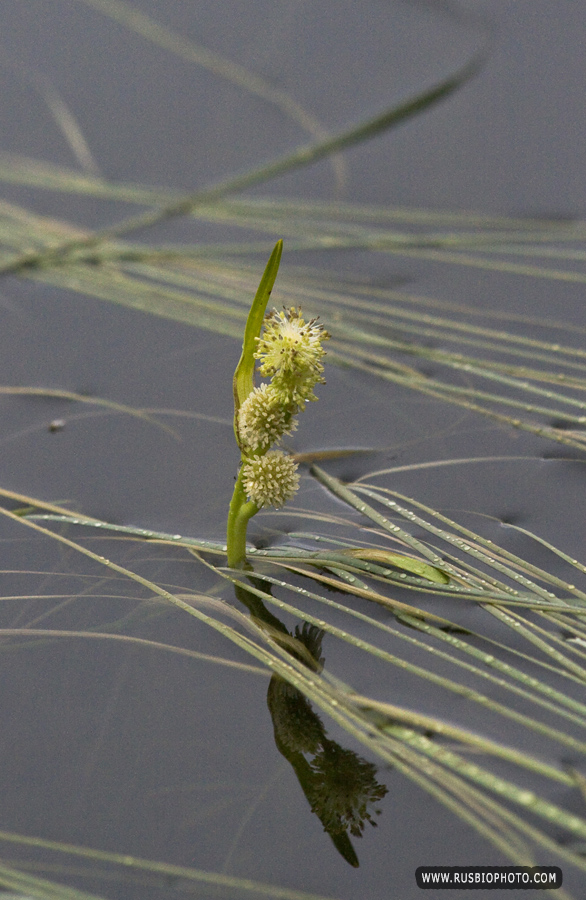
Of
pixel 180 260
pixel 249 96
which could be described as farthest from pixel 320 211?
pixel 249 96

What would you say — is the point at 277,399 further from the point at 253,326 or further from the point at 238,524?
the point at 238,524

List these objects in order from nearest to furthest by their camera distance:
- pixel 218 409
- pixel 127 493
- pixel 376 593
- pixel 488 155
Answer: pixel 376 593 → pixel 127 493 → pixel 218 409 → pixel 488 155

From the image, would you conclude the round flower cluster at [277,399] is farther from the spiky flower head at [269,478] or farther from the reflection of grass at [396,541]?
the reflection of grass at [396,541]

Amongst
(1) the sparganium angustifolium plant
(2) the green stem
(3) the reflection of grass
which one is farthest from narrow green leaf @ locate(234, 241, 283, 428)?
(3) the reflection of grass

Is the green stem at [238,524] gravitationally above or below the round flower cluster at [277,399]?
below

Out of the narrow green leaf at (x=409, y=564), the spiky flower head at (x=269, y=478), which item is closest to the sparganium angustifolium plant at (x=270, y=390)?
the spiky flower head at (x=269, y=478)

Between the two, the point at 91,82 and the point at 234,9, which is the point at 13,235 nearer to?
the point at 91,82

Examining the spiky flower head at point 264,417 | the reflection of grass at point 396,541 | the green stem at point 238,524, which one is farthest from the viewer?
the green stem at point 238,524

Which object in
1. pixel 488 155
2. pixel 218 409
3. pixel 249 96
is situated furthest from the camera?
pixel 249 96
